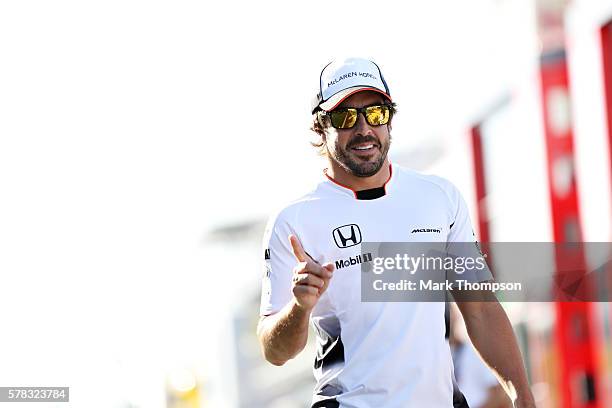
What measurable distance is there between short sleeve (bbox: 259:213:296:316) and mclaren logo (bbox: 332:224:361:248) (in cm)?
15

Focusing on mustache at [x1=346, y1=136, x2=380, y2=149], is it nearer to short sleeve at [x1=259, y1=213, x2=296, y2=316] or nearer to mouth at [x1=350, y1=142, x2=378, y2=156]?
mouth at [x1=350, y1=142, x2=378, y2=156]

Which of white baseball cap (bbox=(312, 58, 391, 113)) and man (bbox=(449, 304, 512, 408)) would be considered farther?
man (bbox=(449, 304, 512, 408))

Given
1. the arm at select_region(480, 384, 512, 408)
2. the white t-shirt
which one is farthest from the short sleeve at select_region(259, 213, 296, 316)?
the arm at select_region(480, 384, 512, 408)

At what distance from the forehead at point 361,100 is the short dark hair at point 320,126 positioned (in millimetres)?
51

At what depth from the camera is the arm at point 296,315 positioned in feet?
11.1

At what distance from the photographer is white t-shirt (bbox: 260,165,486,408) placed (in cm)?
367

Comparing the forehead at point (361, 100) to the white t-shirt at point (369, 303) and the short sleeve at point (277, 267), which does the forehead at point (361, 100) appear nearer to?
the white t-shirt at point (369, 303)

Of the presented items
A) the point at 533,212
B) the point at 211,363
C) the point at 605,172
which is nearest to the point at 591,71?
the point at 605,172

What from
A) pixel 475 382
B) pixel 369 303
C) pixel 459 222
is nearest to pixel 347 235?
pixel 369 303

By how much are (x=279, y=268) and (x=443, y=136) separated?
680cm

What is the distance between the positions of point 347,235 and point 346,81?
0.49 metres

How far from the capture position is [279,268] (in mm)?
3795

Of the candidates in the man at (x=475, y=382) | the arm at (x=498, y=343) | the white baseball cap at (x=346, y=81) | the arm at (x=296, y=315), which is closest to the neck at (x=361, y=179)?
the white baseball cap at (x=346, y=81)

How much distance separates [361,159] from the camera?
12.5 feet
